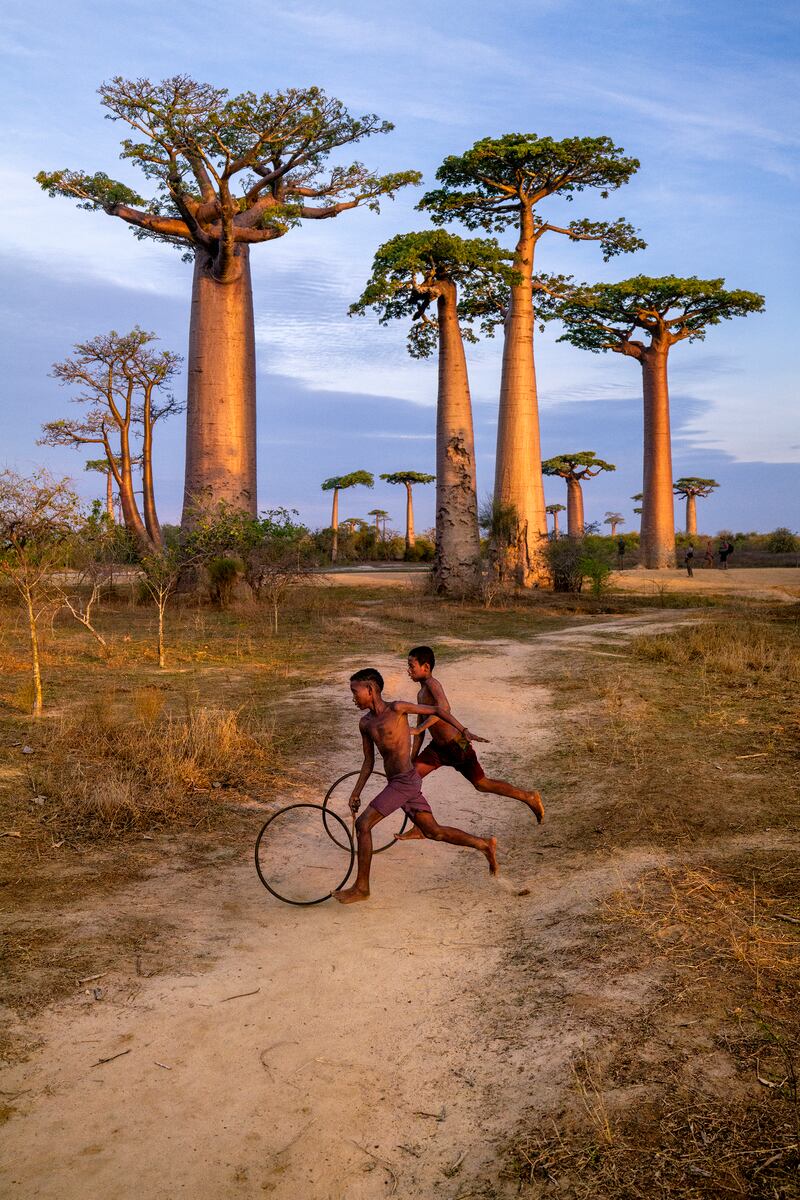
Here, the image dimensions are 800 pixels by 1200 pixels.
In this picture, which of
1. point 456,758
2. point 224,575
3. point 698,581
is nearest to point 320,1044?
point 456,758

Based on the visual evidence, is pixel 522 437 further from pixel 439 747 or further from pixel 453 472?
pixel 439 747

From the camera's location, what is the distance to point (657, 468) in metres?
28.1

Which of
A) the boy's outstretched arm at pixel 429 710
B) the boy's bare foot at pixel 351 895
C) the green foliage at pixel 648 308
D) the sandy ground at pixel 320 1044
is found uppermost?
the green foliage at pixel 648 308

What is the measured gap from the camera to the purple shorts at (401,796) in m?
4.37

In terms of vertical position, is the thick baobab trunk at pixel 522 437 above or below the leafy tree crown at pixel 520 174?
below

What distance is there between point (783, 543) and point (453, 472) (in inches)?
919

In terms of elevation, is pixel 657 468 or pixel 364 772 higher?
pixel 657 468

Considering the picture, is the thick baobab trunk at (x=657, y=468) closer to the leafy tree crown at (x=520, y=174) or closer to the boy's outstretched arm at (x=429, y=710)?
the leafy tree crown at (x=520, y=174)

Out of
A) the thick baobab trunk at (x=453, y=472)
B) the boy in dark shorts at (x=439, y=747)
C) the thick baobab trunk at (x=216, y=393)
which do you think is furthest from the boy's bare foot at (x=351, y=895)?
the thick baobab trunk at (x=453, y=472)

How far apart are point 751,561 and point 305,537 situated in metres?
22.3

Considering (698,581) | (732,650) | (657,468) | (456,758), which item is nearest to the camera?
(456,758)

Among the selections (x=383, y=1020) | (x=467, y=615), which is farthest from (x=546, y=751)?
(x=467, y=615)

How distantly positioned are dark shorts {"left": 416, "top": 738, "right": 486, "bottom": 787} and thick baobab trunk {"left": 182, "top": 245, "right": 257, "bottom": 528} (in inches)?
500

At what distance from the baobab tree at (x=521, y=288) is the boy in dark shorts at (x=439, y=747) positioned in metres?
15.9
